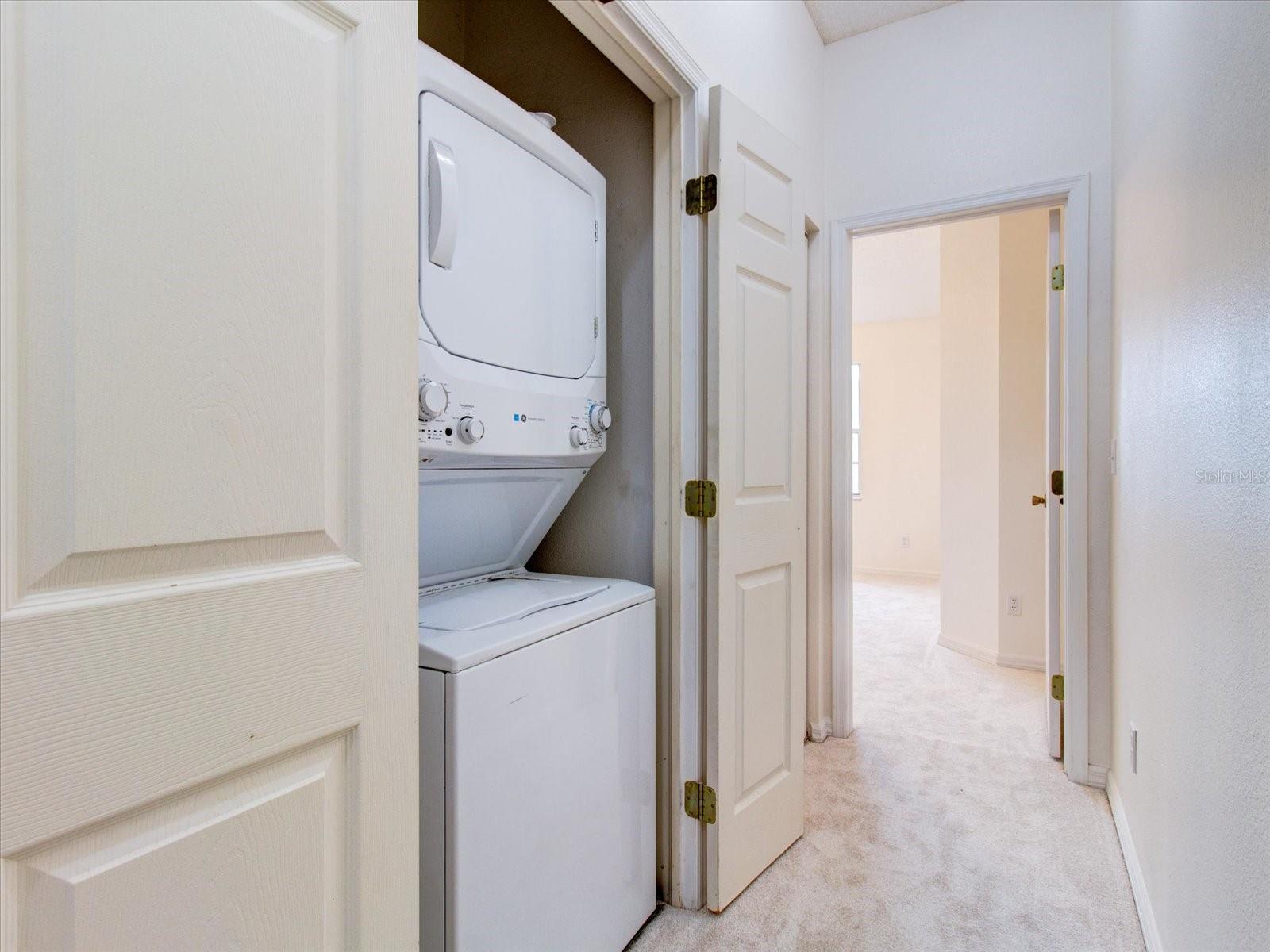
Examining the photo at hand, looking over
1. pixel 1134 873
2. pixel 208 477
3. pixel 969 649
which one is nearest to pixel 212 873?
pixel 208 477

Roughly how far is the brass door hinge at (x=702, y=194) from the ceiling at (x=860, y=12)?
4.60ft

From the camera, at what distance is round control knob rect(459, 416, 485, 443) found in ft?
4.17

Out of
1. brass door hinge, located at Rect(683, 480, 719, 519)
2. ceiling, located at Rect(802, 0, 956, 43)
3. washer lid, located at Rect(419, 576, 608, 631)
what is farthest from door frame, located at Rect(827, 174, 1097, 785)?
washer lid, located at Rect(419, 576, 608, 631)

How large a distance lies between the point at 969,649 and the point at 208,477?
4098 mm

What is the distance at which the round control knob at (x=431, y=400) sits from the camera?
1167 mm

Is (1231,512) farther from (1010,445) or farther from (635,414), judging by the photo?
(1010,445)

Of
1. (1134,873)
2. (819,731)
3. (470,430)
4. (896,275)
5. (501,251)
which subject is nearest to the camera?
(470,430)

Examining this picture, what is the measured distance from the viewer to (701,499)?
1.71 m

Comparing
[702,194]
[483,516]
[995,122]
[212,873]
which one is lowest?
[212,873]

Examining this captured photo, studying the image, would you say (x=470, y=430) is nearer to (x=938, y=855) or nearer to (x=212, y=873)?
(x=212, y=873)

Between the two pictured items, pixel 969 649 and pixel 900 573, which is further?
pixel 900 573

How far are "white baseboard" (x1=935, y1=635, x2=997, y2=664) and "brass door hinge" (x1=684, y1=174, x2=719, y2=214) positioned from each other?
316 cm

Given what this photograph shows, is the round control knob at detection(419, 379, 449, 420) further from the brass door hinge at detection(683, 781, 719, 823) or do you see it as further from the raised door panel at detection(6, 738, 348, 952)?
the brass door hinge at detection(683, 781, 719, 823)

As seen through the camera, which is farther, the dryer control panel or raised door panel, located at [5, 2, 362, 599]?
→ the dryer control panel
